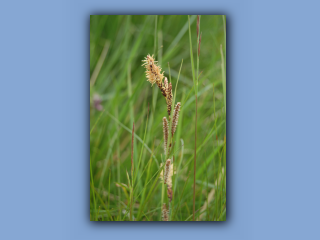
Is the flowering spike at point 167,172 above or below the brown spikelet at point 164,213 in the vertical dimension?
above

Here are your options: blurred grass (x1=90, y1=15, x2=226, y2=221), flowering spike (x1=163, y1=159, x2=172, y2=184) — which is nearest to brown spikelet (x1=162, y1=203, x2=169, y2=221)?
blurred grass (x1=90, y1=15, x2=226, y2=221)

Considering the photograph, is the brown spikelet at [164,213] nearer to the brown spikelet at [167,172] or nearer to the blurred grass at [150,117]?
the blurred grass at [150,117]

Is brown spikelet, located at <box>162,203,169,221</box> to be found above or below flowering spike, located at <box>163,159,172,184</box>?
below

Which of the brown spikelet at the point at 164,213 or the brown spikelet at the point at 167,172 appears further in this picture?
the brown spikelet at the point at 164,213

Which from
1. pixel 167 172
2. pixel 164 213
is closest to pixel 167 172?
pixel 167 172

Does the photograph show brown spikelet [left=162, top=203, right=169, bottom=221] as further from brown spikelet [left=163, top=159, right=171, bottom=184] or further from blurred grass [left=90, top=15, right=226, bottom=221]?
brown spikelet [left=163, top=159, right=171, bottom=184]

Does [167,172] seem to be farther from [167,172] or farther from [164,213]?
[164,213]

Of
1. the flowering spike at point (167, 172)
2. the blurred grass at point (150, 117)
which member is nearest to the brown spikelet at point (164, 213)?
the blurred grass at point (150, 117)
